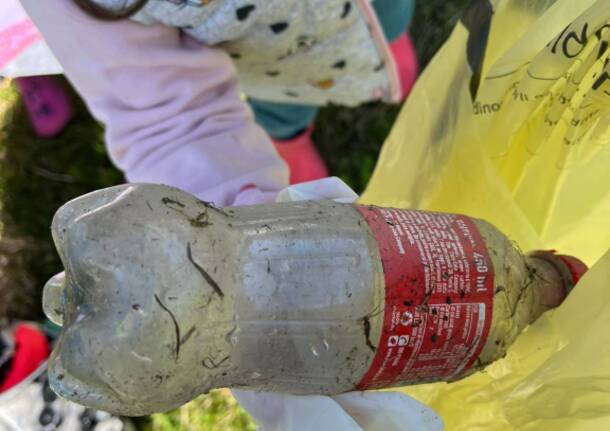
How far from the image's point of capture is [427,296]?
1.76ft

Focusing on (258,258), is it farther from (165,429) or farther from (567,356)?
(165,429)

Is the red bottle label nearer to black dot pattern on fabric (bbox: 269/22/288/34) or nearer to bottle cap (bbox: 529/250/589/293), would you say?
bottle cap (bbox: 529/250/589/293)

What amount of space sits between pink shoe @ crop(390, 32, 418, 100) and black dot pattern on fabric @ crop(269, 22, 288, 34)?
1.05ft

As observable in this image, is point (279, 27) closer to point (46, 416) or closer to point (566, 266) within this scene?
point (566, 266)

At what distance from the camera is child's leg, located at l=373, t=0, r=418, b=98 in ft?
3.51

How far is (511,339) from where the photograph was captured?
0.59 meters

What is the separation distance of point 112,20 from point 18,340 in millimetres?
687

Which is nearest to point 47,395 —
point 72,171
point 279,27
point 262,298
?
point 72,171

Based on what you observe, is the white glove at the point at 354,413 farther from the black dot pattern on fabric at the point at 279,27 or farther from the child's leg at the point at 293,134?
the child's leg at the point at 293,134

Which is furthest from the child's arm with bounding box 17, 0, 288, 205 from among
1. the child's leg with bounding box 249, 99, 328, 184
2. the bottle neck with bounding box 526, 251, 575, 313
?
the child's leg with bounding box 249, 99, 328, 184

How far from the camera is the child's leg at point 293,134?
4.09 ft

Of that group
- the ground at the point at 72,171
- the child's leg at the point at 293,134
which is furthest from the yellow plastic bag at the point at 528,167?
the ground at the point at 72,171

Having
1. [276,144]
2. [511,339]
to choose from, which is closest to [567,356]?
[511,339]

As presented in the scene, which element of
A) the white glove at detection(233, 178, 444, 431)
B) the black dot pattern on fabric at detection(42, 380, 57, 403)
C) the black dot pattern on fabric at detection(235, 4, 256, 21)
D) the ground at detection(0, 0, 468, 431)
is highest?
the black dot pattern on fabric at detection(235, 4, 256, 21)
